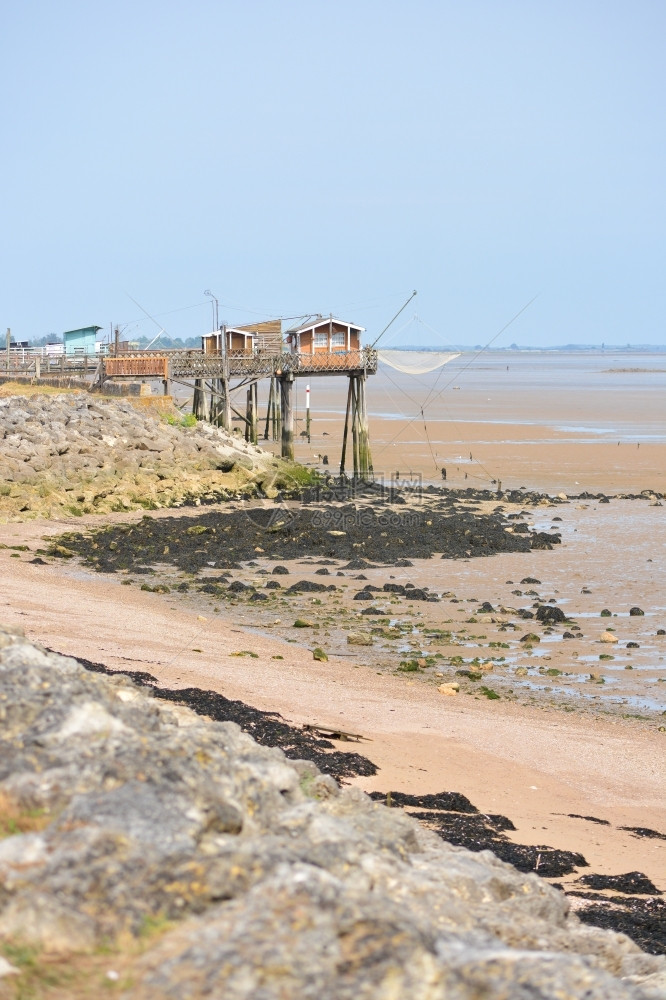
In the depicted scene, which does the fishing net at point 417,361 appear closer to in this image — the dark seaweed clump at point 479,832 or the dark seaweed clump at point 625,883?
the dark seaweed clump at point 479,832

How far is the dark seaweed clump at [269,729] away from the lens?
34.2 ft

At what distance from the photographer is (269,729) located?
11273mm

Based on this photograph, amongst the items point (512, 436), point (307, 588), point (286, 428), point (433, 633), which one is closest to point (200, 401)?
point (286, 428)

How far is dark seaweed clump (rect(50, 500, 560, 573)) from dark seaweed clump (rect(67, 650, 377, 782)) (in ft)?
33.9

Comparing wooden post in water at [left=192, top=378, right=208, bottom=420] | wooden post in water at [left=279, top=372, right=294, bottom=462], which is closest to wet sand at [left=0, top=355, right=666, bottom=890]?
wooden post in water at [left=279, top=372, right=294, bottom=462]

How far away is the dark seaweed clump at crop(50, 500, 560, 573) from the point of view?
24031 millimetres

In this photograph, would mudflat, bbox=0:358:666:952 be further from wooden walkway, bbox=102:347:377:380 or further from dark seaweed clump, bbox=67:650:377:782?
wooden walkway, bbox=102:347:377:380

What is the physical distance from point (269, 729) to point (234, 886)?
6461mm

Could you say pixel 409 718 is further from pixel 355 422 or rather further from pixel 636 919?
pixel 355 422

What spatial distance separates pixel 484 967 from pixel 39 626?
37.4ft

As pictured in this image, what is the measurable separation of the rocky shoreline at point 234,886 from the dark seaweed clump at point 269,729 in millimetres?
3154

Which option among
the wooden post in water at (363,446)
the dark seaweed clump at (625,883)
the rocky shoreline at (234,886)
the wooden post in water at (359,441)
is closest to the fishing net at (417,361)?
the wooden post in water at (359,441)

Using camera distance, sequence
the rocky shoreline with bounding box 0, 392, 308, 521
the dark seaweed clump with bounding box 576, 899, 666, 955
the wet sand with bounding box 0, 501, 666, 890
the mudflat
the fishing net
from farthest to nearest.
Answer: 1. the fishing net
2. the rocky shoreline with bounding box 0, 392, 308, 521
3. the mudflat
4. the wet sand with bounding box 0, 501, 666, 890
5. the dark seaweed clump with bounding box 576, 899, 666, 955

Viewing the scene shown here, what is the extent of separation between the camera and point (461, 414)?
6975 cm
